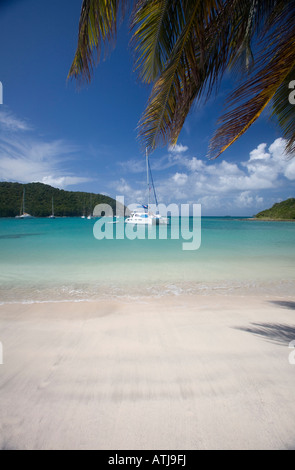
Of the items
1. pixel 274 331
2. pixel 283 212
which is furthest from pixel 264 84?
pixel 283 212

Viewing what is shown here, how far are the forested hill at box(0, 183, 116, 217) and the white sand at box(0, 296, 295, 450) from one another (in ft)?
288

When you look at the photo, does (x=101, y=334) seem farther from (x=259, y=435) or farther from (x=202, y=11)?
(x=202, y=11)

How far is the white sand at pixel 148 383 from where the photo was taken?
1.47 meters

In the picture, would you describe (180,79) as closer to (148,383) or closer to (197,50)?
(197,50)

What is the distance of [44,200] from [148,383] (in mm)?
100448

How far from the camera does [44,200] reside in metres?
90.1

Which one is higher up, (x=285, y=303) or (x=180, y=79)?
(x=180, y=79)

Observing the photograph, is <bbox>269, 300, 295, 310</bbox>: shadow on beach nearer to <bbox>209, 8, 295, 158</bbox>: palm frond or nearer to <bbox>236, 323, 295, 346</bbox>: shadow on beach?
<bbox>236, 323, 295, 346</bbox>: shadow on beach

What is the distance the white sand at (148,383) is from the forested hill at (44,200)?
87.8 metres

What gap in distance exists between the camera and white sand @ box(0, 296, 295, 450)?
4.83 ft

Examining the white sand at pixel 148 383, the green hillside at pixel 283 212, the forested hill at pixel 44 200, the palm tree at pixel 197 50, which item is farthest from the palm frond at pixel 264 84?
the forested hill at pixel 44 200

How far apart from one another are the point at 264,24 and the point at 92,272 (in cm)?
767

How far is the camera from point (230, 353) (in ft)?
8.07
